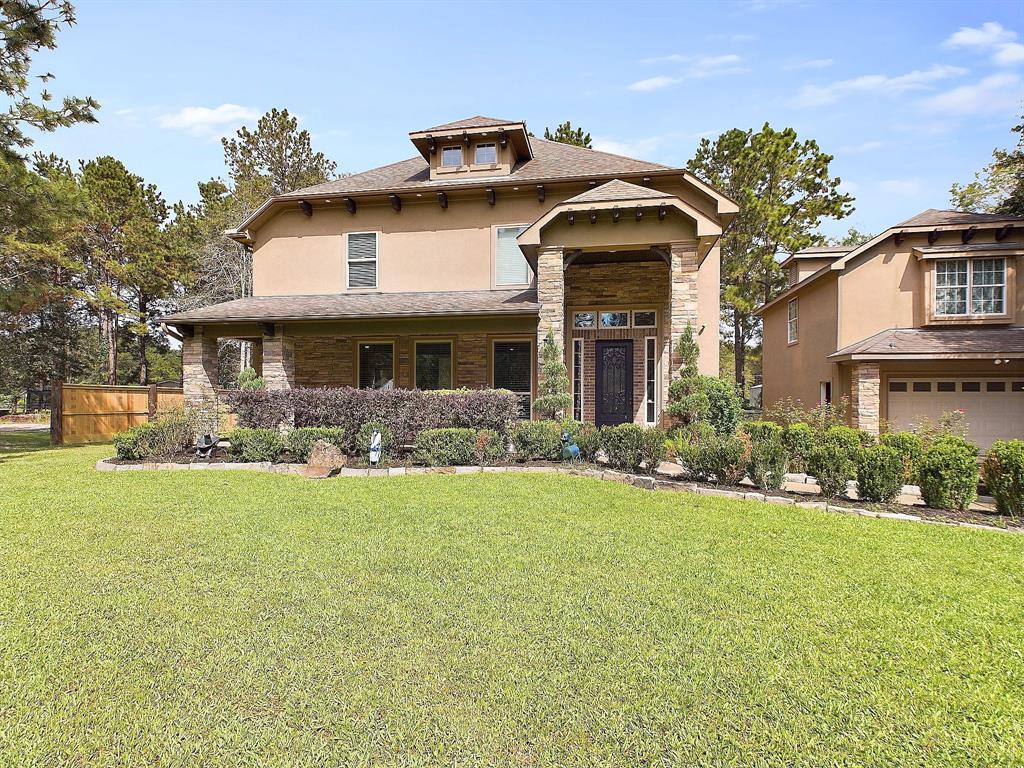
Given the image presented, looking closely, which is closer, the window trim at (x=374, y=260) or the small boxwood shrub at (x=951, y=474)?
the small boxwood shrub at (x=951, y=474)

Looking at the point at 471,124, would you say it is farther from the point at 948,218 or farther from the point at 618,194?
the point at 948,218

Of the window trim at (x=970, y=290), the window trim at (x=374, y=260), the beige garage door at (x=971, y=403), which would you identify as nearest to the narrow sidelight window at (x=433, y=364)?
the window trim at (x=374, y=260)

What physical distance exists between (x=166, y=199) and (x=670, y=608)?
104ft

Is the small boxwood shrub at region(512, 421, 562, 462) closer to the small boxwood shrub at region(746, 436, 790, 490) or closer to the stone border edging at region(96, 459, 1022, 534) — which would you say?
the stone border edging at region(96, 459, 1022, 534)

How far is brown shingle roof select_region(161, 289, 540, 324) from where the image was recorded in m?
11.2

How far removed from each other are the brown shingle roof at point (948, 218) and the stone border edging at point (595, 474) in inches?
387

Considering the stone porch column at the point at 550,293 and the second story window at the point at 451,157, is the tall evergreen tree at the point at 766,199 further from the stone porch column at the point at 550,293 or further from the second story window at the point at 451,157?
the stone porch column at the point at 550,293

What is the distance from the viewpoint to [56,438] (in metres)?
14.5

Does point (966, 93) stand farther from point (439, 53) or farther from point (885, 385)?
point (439, 53)

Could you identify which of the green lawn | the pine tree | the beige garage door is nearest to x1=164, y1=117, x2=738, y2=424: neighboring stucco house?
the pine tree

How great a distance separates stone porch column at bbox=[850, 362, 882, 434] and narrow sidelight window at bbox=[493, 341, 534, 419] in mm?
8134

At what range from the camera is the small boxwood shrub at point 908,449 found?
276 inches

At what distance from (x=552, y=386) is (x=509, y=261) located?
173 inches

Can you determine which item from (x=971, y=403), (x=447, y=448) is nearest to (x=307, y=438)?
(x=447, y=448)
